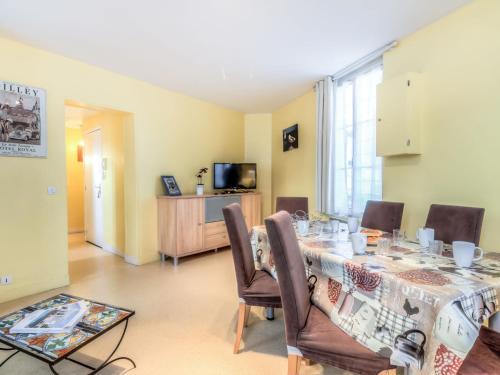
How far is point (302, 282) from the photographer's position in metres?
1.42

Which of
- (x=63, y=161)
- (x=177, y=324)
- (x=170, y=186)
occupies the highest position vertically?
(x=63, y=161)

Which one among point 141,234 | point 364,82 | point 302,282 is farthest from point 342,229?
point 141,234

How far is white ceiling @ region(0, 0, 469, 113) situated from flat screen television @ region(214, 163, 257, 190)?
1687 mm

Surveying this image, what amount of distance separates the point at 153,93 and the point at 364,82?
2864 millimetres

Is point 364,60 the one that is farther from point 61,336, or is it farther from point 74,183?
point 74,183

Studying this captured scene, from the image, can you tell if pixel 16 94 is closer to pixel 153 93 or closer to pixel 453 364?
pixel 153 93

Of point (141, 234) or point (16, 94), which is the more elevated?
point (16, 94)

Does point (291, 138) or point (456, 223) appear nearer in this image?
point (456, 223)

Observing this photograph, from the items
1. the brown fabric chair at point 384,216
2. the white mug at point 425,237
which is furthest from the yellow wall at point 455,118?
the white mug at point 425,237

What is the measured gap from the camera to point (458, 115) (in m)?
2.32

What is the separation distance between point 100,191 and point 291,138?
134 inches

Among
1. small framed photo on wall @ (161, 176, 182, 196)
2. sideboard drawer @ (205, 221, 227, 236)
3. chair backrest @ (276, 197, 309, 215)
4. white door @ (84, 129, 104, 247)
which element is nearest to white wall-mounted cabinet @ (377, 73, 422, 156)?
chair backrest @ (276, 197, 309, 215)

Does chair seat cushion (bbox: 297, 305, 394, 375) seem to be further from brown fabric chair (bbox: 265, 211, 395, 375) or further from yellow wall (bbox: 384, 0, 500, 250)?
yellow wall (bbox: 384, 0, 500, 250)

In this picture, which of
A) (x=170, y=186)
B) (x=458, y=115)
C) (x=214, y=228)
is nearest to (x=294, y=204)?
(x=214, y=228)
